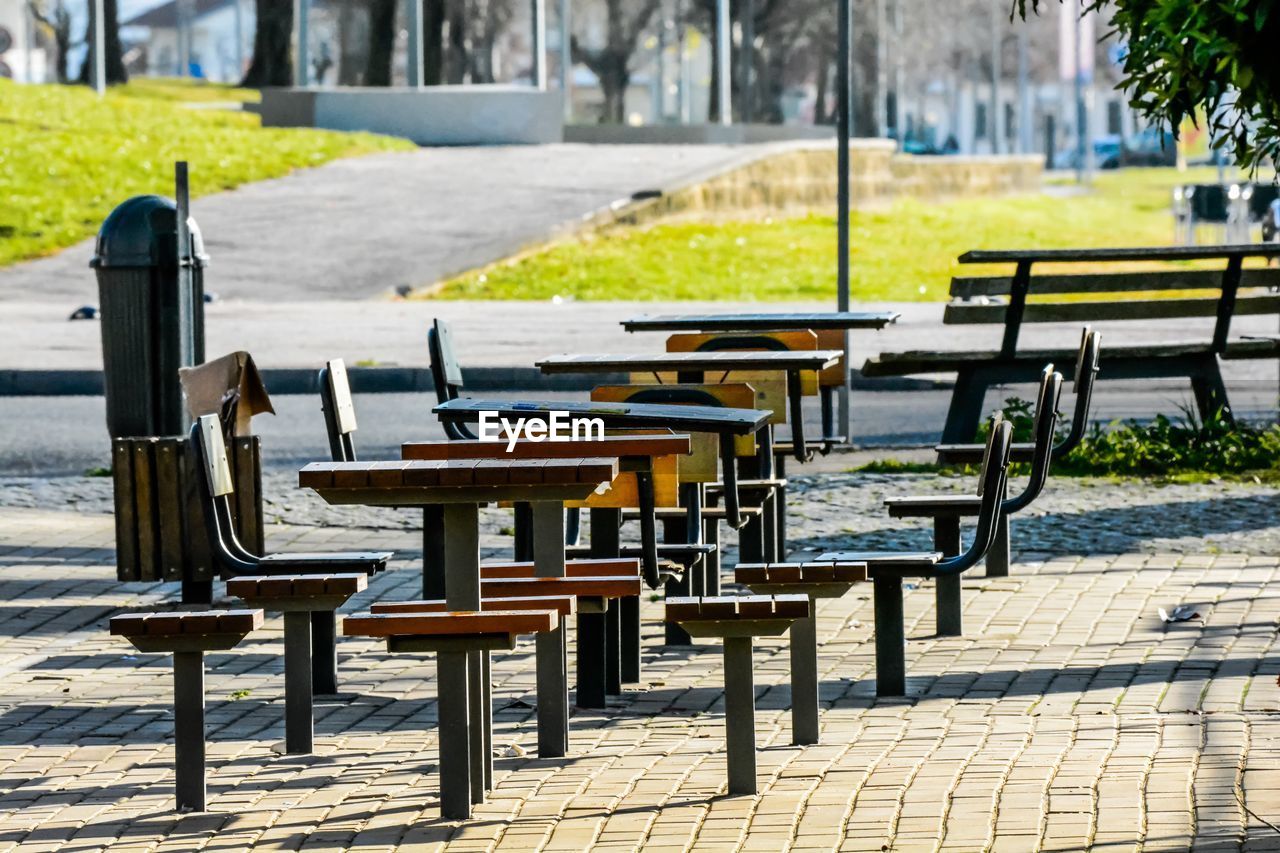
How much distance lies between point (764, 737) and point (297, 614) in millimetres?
1334

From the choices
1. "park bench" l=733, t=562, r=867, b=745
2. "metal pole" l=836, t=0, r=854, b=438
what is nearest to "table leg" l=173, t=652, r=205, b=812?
"park bench" l=733, t=562, r=867, b=745

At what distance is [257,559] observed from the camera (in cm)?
711

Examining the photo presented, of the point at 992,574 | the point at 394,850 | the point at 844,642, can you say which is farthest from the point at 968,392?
the point at 394,850

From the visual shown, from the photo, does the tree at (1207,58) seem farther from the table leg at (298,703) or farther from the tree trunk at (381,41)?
the tree trunk at (381,41)

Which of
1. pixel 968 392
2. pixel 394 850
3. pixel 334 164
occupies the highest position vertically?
pixel 334 164

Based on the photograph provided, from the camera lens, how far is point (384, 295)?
2433 cm

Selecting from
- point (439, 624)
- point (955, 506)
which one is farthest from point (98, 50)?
point (439, 624)

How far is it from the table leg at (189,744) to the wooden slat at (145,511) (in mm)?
2871

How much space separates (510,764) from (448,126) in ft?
107

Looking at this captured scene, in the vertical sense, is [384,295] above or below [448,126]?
below

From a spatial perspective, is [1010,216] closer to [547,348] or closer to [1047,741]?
[547,348]

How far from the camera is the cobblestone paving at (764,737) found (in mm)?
5359

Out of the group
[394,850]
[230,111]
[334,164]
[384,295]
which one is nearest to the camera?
[394,850]

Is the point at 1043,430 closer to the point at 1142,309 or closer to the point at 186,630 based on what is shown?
the point at 186,630
